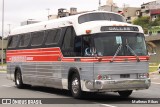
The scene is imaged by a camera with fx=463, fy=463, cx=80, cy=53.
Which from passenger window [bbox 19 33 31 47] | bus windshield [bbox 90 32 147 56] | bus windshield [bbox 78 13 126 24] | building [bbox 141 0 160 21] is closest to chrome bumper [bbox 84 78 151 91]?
bus windshield [bbox 90 32 147 56]

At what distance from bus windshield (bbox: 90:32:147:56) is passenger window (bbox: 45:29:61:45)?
3.21m

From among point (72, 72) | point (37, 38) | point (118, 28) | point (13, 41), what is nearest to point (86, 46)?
point (118, 28)

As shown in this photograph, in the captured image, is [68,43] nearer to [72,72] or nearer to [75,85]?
[72,72]

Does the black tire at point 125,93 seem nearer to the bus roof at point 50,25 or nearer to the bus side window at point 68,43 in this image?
the bus side window at point 68,43

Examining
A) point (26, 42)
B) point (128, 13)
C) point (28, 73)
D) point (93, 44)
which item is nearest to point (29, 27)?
point (26, 42)

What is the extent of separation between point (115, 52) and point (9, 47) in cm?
1076

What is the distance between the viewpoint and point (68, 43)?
57.9 feet

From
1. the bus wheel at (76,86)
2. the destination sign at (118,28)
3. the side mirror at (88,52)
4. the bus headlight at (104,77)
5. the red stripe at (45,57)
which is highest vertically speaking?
the destination sign at (118,28)

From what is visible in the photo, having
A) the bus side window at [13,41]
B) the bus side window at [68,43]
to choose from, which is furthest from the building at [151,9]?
the bus side window at [68,43]

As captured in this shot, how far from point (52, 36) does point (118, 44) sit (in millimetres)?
4316

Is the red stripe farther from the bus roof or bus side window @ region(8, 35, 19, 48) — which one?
the bus roof

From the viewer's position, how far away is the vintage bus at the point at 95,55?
15.7m

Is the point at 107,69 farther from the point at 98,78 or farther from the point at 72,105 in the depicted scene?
the point at 72,105

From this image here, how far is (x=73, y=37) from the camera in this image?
1717 centimetres
